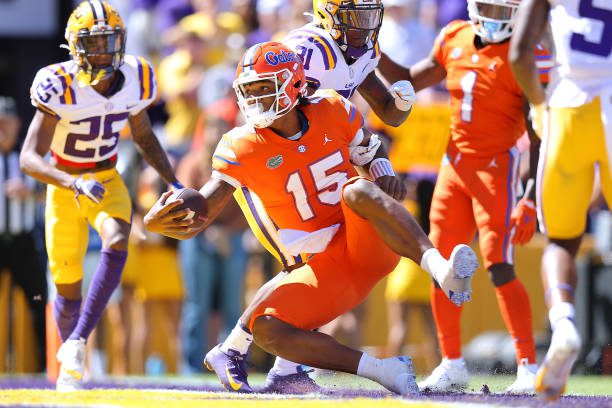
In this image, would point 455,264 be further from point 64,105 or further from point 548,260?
point 64,105

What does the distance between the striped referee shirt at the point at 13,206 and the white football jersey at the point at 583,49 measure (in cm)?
563

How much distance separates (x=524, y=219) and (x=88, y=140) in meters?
2.42

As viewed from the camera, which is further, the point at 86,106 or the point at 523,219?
the point at 86,106

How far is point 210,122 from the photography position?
9.67 metres

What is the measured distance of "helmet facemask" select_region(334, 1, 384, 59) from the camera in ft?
21.6

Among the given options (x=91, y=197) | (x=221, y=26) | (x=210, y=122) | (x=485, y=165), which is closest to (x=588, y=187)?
(x=485, y=165)

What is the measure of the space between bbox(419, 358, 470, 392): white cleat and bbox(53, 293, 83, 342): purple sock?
76.5 inches

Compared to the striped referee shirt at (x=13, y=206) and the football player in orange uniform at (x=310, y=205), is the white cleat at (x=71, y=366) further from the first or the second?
the striped referee shirt at (x=13, y=206)

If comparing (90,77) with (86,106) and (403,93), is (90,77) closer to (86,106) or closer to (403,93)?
(86,106)

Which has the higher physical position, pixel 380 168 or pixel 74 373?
pixel 380 168

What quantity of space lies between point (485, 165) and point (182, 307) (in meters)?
4.38

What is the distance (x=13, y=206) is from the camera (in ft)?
32.0

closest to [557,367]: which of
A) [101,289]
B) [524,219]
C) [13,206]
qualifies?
[524,219]

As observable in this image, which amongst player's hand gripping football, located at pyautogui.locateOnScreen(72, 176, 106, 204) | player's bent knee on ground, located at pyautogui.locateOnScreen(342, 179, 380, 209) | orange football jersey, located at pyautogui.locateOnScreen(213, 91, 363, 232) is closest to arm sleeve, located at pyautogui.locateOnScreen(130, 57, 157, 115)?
player's hand gripping football, located at pyautogui.locateOnScreen(72, 176, 106, 204)
